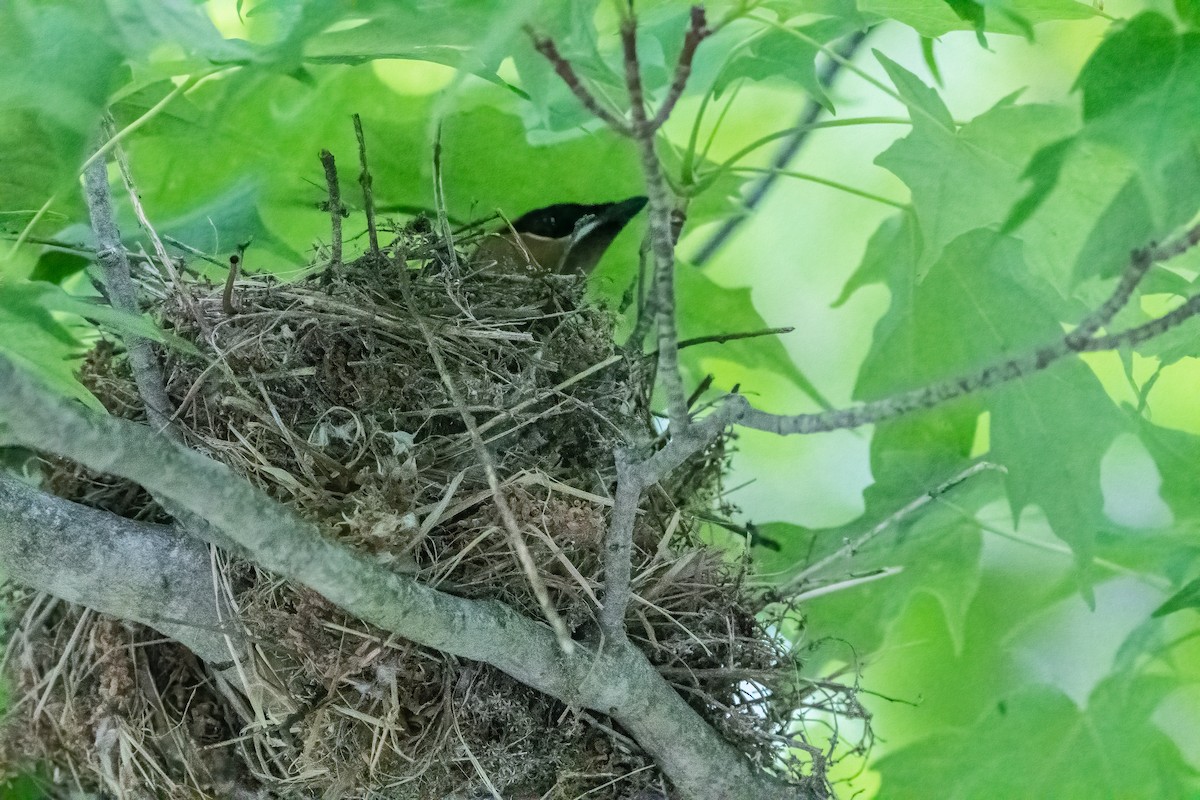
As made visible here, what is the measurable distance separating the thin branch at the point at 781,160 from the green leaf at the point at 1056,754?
2.37ft

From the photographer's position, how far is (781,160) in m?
1.24

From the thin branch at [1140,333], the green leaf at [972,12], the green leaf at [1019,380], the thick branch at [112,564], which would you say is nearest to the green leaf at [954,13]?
the green leaf at [972,12]

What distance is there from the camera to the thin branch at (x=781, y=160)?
4.01 feet

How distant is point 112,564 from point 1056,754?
3.54 ft

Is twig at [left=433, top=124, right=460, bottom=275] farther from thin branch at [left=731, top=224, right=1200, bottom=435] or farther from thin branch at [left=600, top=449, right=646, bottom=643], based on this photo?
thin branch at [left=731, top=224, right=1200, bottom=435]

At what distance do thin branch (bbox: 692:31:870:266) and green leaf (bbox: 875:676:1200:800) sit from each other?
2.37ft

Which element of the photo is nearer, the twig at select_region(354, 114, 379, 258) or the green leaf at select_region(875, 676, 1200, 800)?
the twig at select_region(354, 114, 379, 258)

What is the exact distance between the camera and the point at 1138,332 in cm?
44

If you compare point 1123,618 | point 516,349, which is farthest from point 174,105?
point 1123,618

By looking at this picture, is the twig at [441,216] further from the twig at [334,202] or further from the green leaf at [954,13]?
the green leaf at [954,13]

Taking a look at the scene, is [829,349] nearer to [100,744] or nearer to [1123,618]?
[1123,618]

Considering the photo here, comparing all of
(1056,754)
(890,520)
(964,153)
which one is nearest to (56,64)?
(964,153)

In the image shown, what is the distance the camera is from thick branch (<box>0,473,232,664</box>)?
0.67 m

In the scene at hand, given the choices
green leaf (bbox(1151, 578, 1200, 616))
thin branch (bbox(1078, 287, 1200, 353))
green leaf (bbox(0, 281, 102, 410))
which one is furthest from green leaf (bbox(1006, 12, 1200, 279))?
green leaf (bbox(0, 281, 102, 410))
